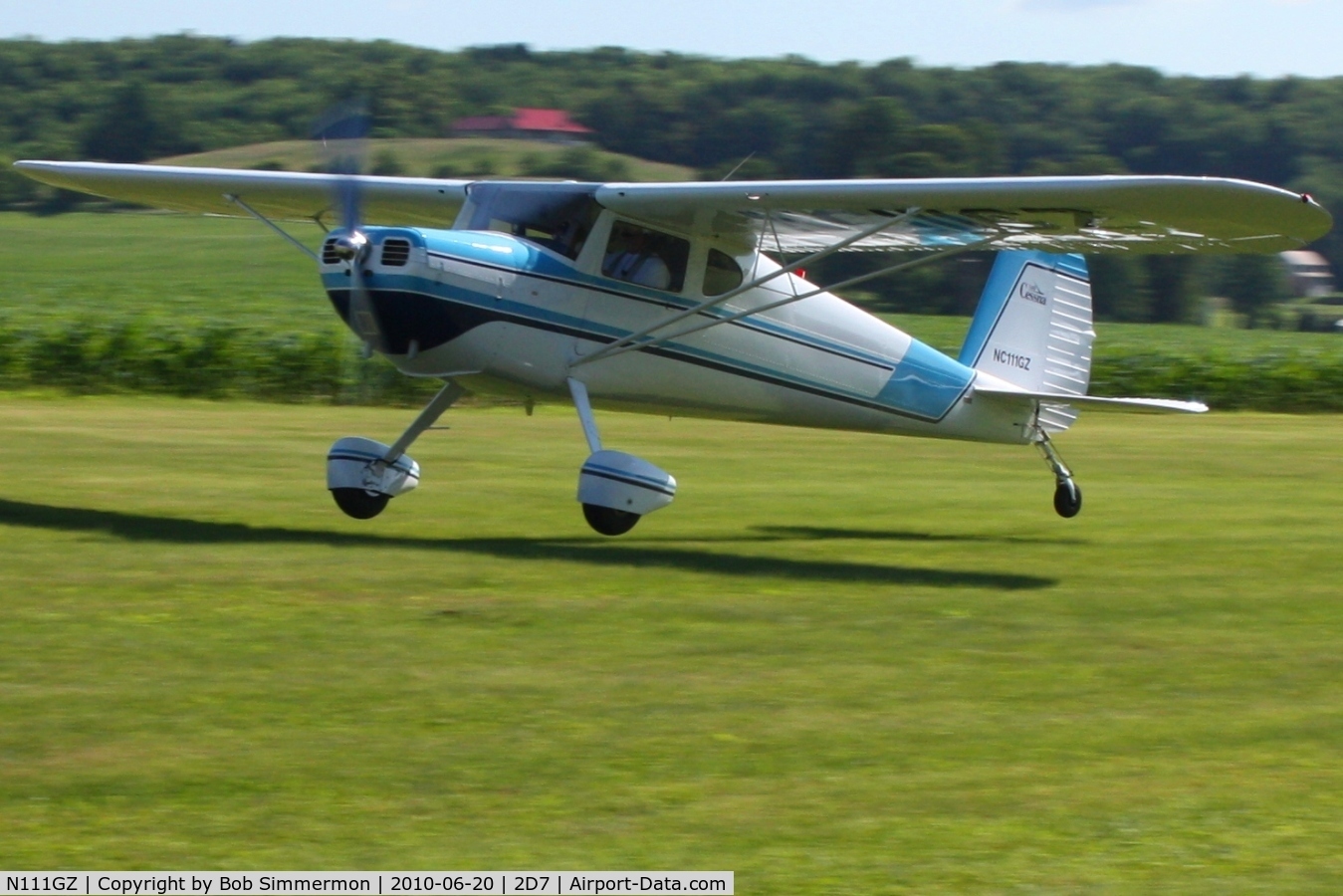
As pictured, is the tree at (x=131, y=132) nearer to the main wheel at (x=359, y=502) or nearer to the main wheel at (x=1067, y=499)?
the main wheel at (x=359, y=502)

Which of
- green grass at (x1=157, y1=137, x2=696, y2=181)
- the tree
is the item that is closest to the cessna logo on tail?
green grass at (x1=157, y1=137, x2=696, y2=181)

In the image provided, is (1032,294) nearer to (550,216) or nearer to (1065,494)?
(1065,494)

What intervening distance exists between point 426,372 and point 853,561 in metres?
2.85

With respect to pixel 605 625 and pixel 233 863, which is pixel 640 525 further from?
pixel 233 863

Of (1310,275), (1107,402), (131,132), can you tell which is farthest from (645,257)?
(1310,275)

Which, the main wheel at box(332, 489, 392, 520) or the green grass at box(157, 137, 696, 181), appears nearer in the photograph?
the main wheel at box(332, 489, 392, 520)

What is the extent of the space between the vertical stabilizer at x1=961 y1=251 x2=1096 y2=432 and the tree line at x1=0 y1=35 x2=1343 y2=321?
4616 cm

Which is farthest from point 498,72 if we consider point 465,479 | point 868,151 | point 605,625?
point 605,625

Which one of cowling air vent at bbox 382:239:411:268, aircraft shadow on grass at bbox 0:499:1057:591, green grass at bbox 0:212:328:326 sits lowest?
aircraft shadow on grass at bbox 0:499:1057:591

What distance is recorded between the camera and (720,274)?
11.1 metres

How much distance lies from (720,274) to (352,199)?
2.53m

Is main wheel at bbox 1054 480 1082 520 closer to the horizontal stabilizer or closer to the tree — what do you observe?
the horizontal stabilizer

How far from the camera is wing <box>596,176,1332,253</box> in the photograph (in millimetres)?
8820

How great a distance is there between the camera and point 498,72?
98.4 m
